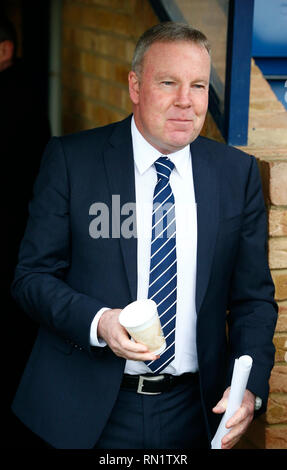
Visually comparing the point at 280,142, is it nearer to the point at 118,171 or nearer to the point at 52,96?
the point at 118,171

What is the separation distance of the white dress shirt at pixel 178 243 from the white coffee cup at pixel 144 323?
10.8 inches

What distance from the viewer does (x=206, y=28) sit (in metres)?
2.88

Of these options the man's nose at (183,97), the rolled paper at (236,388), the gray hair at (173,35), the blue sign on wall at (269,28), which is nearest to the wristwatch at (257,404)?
the rolled paper at (236,388)

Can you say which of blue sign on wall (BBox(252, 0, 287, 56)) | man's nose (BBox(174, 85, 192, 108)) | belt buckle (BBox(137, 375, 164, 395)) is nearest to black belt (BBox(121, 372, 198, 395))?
belt buckle (BBox(137, 375, 164, 395))

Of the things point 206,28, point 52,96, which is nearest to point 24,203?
point 52,96

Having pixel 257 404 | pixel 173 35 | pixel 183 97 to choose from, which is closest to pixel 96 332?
pixel 257 404

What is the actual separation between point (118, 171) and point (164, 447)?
83 centimetres

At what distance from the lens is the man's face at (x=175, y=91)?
211 centimetres

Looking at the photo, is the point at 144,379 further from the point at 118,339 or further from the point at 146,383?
the point at 118,339

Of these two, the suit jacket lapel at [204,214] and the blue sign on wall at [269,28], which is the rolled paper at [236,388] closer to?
the suit jacket lapel at [204,214]

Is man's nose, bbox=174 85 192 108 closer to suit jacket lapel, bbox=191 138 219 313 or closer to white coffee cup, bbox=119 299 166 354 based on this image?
suit jacket lapel, bbox=191 138 219 313

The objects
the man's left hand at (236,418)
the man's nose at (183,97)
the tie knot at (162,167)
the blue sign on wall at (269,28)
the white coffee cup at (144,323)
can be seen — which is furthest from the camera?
the blue sign on wall at (269,28)

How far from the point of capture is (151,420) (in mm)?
2174

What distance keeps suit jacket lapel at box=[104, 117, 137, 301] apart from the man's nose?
0.22 meters
